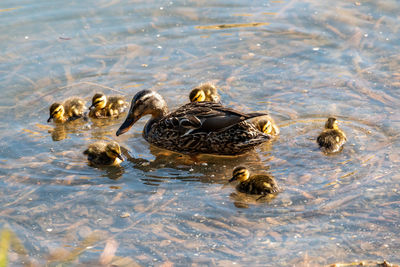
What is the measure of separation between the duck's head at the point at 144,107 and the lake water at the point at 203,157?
22cm

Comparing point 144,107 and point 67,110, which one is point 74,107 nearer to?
point 67,110

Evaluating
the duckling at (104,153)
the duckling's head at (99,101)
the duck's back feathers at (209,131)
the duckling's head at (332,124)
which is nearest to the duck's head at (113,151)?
the duckling at (104,153)

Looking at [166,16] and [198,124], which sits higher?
[166,16]

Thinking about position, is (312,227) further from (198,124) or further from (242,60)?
(242,60)

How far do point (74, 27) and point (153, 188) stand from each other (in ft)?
13.0

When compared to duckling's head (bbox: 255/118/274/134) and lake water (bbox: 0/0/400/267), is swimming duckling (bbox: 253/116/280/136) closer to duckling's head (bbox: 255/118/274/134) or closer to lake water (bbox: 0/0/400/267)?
duckling's head (bbox: 255/118/274/134)

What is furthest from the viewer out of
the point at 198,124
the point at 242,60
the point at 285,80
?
the point at 242,60

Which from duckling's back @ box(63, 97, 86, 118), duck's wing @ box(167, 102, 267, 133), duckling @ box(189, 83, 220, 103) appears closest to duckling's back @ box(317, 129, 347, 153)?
duck's wing @ box(167, 102, 267, 133)

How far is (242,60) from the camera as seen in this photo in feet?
26.7

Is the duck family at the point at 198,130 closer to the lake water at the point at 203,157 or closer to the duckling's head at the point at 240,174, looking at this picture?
the duckling's head at the point at 240,174

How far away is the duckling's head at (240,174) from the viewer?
565 centimetres

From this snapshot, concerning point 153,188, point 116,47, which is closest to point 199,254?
point 153,188

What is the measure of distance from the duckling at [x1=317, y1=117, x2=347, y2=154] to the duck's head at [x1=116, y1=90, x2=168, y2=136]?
1717 mm

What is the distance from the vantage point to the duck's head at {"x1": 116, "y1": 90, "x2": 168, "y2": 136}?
6.72 metres
